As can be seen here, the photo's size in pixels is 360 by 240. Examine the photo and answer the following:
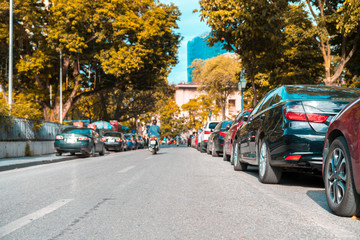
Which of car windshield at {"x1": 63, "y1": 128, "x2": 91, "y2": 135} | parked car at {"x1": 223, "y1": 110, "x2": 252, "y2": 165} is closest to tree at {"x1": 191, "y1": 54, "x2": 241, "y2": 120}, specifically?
car windshield at {"x1": 63, "y1": 128, "x2": 91, "y2": 135}

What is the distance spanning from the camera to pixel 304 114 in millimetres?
6215

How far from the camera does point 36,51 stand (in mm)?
29234

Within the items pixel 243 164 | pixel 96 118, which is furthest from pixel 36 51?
pixel 243 164

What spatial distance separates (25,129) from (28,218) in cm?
1603

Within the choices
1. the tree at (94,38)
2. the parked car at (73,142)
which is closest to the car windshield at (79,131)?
the parked car at (73,142)

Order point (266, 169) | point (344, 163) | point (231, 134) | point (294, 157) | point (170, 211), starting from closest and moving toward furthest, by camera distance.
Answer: point (344, 163) < point (170, 211) < point (294, 157) < point (266, 169) < point (231, 134)

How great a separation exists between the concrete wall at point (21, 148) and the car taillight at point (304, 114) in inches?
539

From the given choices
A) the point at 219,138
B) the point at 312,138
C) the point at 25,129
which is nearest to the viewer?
the point at 312,138

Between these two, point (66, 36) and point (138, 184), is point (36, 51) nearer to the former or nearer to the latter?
point (66, 36)

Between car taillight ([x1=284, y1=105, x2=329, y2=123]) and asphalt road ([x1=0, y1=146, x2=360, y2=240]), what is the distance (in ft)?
3.65

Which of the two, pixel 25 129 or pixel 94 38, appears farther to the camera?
pixel 94 38

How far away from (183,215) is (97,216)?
37.5 inches

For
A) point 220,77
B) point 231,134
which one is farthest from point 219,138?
point 220,77

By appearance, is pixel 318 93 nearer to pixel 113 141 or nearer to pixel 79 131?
pixel 79 131
